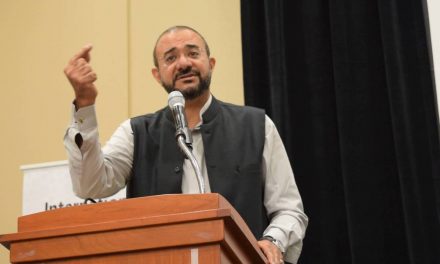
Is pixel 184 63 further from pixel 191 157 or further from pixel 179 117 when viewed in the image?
pixel 191 157

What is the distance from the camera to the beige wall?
3549mm

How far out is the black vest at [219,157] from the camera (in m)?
2.23

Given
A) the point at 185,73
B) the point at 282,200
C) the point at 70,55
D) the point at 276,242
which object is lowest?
the point at 276,242

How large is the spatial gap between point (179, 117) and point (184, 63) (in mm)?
610

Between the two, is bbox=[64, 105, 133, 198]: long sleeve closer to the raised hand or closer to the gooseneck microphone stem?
the raised hand

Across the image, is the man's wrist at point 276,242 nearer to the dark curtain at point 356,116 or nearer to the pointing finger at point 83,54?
the pointing finger at point 83,54

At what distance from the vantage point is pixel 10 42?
12.9ft

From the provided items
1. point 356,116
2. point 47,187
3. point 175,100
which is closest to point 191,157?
point 175,100

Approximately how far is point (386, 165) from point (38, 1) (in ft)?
7.12

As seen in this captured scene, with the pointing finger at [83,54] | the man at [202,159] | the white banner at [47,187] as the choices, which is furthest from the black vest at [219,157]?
the white banner at [47,187]

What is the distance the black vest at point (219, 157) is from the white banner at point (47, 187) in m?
0.98

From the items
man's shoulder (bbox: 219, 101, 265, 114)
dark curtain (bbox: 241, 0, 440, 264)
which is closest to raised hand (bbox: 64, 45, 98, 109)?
man's shoulder (bbox: 219, 101, 265, 114)

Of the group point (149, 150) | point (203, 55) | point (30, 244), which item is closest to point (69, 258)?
point (30, 244)

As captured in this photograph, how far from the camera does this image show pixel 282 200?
7.43 ft
